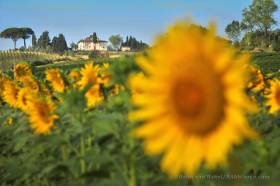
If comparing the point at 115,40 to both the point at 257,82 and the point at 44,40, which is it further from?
the point at 257,82

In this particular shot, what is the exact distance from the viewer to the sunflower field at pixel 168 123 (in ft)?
4.87

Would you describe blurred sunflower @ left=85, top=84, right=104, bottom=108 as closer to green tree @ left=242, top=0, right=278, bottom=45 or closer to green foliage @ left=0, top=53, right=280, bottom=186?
green foliage @ left=0, top=53, right=280, bottom=186

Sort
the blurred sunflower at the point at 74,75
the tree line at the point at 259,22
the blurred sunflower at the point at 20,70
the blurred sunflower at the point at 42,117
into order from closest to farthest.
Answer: the blurred sunflower at the point at 42,117
the blurred sunflower at the point at 74,75
the blurred sunflower at the point at 20,70
the tree line at the point at 259,22

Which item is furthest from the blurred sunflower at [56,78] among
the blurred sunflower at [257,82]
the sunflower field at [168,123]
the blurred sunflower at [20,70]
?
the blurred sunflower at [20,70]

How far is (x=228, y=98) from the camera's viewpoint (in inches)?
58.9

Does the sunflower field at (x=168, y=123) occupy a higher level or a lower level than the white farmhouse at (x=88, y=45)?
lower

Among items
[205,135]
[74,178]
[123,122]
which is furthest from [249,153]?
[74,178]

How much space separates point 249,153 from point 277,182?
263 millimetres

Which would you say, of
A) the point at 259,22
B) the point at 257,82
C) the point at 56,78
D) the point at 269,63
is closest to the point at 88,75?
the point at 56,78

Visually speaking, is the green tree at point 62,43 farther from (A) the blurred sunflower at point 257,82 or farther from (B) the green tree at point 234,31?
(A) the blurred sunflower at point 257,82

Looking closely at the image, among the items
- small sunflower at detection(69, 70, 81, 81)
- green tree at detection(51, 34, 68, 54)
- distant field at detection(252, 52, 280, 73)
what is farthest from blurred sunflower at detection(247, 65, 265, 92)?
green tree at detection(51, 34, 68, 54)

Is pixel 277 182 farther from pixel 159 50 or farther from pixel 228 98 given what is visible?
pixel 159 50

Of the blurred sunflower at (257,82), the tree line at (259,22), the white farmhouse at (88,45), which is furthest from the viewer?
the white farmhouse at (88,45)

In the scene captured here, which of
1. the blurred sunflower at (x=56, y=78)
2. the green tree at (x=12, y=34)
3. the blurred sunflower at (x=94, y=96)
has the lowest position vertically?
the blurred sunflower at (x=94, y=96)
